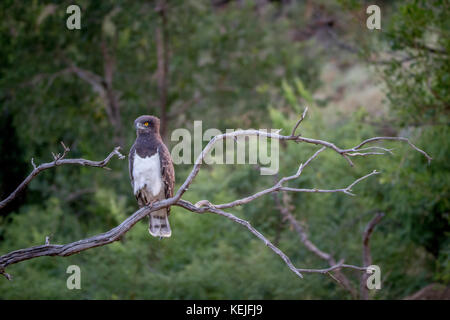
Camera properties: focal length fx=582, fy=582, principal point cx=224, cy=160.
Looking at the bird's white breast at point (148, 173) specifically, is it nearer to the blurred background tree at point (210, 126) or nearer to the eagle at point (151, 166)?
the eagle at point (151, 166)

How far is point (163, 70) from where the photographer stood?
14.1m

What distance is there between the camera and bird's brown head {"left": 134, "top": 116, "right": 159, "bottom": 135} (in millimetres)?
5902

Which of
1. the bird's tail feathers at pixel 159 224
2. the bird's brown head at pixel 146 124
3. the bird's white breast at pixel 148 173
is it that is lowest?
the bird's tail feathers at pixel 159 224

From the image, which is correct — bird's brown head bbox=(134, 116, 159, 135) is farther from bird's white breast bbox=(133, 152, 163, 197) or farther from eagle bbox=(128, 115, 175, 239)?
bird's white breast bbox=(133, 152, 163, 197)

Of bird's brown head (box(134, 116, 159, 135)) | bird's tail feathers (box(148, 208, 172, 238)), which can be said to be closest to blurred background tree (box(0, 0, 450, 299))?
bird's tail feathers (box(148, 208, 172, 238))

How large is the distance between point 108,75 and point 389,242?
24.4 ft

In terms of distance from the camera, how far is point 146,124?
5949 mm

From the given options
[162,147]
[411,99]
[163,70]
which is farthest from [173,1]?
[162,147]

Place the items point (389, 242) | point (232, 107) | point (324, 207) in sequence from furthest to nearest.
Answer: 1. point (232, 107)
2. point (324, 207)
3. point (389, 242)

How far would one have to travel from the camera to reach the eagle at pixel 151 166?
594 centimetres

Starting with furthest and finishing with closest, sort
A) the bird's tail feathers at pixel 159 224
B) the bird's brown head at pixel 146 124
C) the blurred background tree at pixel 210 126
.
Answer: the blurred background tree at pixel 210 126 → the bird's tail feathers at pixel 159 224 → the bird's brown head at pixel 146 124

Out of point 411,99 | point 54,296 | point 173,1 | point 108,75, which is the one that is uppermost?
point 173,1

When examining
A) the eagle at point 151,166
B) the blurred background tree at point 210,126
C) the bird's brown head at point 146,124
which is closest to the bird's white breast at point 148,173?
the eagle at point 151,166

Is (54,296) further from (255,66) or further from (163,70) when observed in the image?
(255,66)
